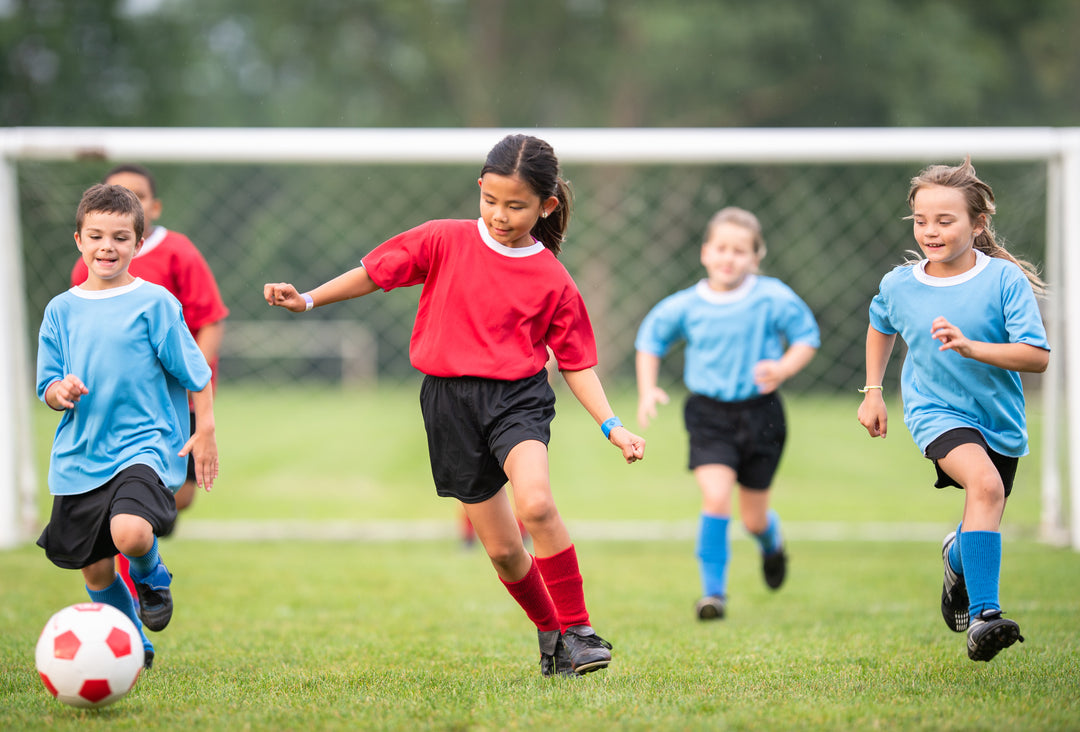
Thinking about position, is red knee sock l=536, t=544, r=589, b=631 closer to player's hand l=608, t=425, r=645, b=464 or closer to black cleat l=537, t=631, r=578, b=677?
black cleat l=537, t=631, r=578, b=677

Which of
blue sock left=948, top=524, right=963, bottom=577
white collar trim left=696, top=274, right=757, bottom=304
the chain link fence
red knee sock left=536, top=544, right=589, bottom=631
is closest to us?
red knee sock left=536, top=544, right=589, bottom=631

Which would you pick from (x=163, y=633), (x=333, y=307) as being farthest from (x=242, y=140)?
(x=333, y=307)

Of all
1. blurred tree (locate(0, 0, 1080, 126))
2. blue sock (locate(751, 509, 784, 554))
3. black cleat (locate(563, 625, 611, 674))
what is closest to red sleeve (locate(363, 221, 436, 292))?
black cleat (locate(563, 625, 611, 674))

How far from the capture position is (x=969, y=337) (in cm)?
371

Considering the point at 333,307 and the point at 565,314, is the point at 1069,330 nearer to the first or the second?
the point at 565,314

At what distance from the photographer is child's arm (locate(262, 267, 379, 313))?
3475 millimetres

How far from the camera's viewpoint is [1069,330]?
7.00 m

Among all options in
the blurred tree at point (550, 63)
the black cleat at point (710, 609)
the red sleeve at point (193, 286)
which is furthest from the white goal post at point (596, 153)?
the blurred tree at point (550, 63)

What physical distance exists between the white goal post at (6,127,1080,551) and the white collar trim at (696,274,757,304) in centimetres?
182

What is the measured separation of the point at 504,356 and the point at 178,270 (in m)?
1.90

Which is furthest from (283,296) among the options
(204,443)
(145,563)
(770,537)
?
(770,537)

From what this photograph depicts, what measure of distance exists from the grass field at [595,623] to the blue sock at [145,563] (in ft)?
1.17

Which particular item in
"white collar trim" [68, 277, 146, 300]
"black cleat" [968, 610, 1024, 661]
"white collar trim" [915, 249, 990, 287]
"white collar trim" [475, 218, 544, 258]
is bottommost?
"black cleat" [968, 610, 1024, 661]

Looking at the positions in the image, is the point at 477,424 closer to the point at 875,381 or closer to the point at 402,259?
the point at 402,259
